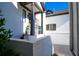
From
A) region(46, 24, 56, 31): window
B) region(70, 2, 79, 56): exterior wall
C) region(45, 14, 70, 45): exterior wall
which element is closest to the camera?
region(70, 2, 79, 56): exterior wall

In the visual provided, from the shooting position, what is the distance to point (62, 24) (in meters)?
14.0

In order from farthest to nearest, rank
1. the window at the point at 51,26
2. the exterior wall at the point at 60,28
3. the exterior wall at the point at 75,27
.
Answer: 1. the window at the point at 51,26
2. the exterior wall at the point at 60,28
3. the exterior wall at the point at 75,27

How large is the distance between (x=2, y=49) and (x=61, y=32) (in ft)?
36.7

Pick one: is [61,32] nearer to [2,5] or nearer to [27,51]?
[2,5]

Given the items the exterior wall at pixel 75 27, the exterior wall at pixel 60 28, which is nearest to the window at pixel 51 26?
the exterior wall at pixel 60 28

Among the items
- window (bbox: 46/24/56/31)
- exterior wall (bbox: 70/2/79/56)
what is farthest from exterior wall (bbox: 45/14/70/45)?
exterior wall (bbox: 70/2/79/56)

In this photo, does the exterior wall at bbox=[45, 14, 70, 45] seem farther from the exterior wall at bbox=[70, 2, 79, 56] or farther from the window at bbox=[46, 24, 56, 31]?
the exterior wall at bbox=[70, 2, 79, 56]

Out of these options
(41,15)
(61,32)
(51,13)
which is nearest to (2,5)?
(41,15)

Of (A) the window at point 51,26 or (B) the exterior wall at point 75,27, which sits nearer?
(B) the exterior wall at point 75,27

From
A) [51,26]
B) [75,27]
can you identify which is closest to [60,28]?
[51,26]

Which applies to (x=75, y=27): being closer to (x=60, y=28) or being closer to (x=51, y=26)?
(x=60, y=28)

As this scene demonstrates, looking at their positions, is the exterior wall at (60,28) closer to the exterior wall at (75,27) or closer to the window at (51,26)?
the window at (51,26)

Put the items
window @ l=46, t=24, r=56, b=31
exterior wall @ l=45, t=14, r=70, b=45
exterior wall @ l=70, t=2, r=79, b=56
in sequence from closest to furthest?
1. exterior wall @ l=70, t=2, r=79, b=56
2. exterior wall @ l=45, t=14, r=70, b=45
3. window @ l=46, t=24, r=56, b=31

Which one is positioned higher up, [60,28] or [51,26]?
[51,26]
